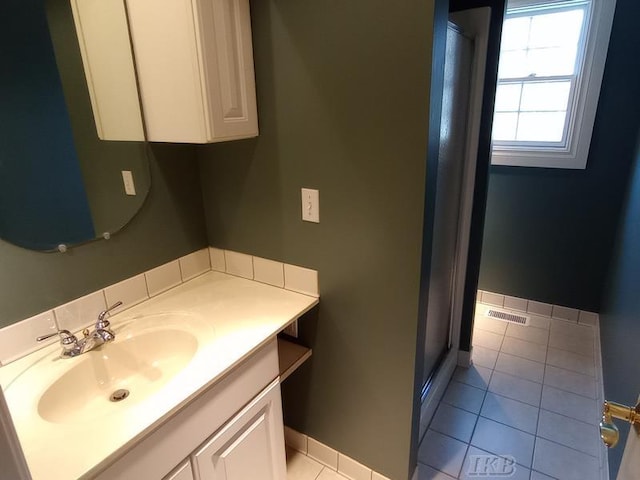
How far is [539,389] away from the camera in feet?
7.30

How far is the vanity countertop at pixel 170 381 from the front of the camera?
822 mm

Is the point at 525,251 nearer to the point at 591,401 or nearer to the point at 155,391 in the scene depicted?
the point at 591,401

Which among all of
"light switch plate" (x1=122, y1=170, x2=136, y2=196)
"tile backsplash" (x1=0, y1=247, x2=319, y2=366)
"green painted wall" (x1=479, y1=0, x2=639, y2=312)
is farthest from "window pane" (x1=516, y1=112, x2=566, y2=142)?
"light switch plate" (x1=122, y1=170, x2=136, y2=196)

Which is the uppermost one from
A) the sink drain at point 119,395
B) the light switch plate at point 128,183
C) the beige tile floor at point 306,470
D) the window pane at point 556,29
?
the window pane at point 556,29

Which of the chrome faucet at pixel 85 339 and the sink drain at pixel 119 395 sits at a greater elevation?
the chrome faucet at pixel 85 339

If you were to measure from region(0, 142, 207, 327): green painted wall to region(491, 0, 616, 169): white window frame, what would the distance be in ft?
7.37

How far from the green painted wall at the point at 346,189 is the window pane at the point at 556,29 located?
6.92ft

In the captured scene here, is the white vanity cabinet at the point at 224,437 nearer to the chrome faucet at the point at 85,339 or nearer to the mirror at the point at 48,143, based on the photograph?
the chrome faucet at the point at 85,339

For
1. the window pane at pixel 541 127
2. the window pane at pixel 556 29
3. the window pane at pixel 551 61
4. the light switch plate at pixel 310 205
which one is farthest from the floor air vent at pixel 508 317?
the light switch plate at pixel 310 205

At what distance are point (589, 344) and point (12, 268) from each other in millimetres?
3112

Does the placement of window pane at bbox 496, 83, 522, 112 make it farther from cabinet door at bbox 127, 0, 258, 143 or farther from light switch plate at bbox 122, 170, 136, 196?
light switch plate at bbox 122, 170, 136, 196

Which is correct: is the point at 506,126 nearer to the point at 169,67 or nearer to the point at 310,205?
the point at 310,205

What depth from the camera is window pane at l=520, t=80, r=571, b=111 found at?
2621mm

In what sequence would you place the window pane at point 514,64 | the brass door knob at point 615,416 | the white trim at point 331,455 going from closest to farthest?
the brass door knob at point 615,416 → the white trim at point 331,455 → the window pane at point 514,64
